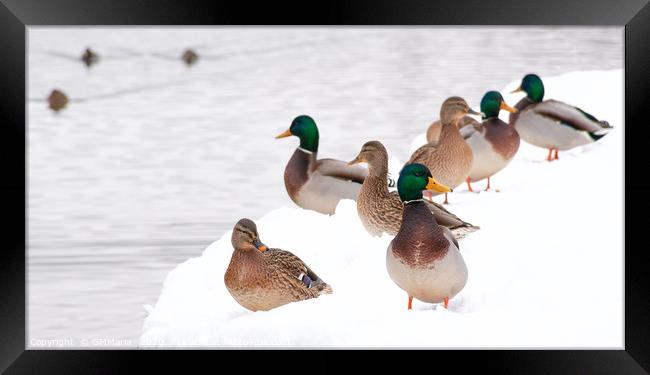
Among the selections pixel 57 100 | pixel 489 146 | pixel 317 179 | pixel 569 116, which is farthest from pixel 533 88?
pixel 57 100

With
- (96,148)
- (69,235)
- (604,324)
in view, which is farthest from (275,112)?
(604,324)

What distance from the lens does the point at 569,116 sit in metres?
6.86

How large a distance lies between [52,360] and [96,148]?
486 centimetres

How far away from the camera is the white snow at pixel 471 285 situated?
4.00m

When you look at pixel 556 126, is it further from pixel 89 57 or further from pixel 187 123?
pixel 89 57

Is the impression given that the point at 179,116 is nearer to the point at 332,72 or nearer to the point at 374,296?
the point at 332,72

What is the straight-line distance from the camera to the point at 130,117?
9.94m

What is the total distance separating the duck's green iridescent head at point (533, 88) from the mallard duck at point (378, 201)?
7.38ft

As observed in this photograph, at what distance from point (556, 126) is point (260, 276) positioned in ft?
10.5

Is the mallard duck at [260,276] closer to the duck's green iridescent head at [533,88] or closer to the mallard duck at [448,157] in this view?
the mallard duck at [448,157]

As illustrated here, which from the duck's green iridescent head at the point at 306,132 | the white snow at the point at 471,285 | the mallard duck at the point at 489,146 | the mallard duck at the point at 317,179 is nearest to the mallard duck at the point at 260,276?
the white snow at the point at 471,285

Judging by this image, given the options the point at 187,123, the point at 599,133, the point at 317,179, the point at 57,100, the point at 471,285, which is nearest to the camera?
the point at 471,285

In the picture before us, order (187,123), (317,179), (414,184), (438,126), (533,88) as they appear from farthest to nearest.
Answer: (187,123) → (533,88) → (438,126) → (317,179) → (414,184)

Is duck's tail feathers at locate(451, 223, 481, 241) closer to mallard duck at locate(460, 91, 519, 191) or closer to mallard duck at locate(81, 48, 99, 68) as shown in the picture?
mallard duck at locate(460, 91, 519, 191)
